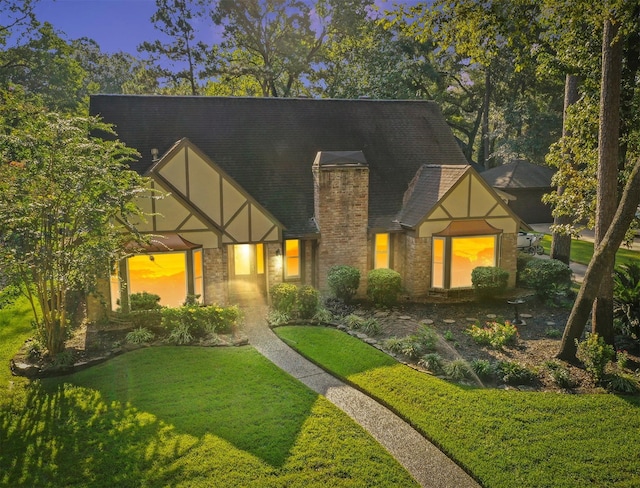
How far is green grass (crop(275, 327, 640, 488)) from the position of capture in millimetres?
7641

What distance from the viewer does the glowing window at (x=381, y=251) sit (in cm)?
1856

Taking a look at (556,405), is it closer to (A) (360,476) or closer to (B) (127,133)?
(A) (360,476)

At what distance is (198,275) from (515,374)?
9.45 meters

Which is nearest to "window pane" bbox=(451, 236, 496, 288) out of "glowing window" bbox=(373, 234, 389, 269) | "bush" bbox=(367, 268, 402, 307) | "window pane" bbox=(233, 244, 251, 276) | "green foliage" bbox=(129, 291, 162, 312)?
"bush" bbox=(367, 268, 402, 307)

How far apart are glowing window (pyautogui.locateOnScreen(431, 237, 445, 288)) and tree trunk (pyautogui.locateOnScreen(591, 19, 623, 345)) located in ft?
19.1

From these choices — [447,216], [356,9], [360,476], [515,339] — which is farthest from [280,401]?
[356,9]

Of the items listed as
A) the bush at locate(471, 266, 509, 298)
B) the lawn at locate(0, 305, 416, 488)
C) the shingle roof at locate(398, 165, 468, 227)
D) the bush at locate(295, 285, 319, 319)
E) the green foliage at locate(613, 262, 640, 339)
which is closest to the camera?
the lawn at locate(0, 305, 416, 488)

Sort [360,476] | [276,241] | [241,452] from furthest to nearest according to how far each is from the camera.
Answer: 1. [276,241]
2. [241,452]
3. [360,476]

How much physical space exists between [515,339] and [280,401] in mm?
6871

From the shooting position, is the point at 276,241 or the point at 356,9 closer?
the point at 276,241

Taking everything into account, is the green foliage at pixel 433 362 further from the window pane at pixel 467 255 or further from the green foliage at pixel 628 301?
the window pane at pixel 467 255

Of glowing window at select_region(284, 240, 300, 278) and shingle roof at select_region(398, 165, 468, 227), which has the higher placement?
shingle roof at select_region(398, 165, 468, 227)

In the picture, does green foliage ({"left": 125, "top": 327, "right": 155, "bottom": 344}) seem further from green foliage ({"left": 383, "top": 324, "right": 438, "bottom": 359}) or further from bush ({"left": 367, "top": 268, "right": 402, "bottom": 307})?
bush ({"left": 367, "top": 268, "right": 402, "bottom": 307})

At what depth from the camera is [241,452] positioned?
320 inches
